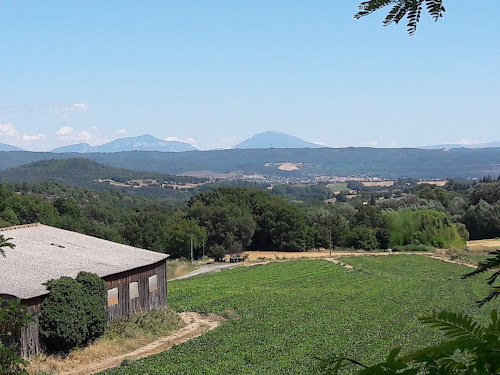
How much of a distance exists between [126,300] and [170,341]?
2.60 metres

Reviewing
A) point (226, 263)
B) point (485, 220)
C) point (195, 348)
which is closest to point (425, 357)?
point (195, 348)

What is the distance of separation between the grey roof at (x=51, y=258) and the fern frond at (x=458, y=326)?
19.5 m

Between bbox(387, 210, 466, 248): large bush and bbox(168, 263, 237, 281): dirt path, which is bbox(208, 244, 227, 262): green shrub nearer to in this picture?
bbox(168, 263, 237, 281): dirt path

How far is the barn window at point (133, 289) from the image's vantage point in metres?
25.6

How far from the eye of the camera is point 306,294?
127ft

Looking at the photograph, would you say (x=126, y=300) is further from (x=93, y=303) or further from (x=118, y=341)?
(x=93, y=303)

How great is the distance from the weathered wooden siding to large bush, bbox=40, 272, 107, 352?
1.56m

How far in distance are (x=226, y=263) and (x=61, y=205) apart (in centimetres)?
2738

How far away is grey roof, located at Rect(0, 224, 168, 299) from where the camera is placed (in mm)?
21141

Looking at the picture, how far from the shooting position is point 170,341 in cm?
2430

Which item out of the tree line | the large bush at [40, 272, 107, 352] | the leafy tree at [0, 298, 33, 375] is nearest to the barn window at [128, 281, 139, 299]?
the large bush at [40, 272, 107, 352]

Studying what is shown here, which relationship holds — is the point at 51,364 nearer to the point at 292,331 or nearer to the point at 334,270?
the point at 292,331

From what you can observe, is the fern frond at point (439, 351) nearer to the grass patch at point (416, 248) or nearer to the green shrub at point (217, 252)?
the green shrub at point (217, 252)

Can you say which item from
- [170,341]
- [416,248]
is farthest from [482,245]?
[170,341]
